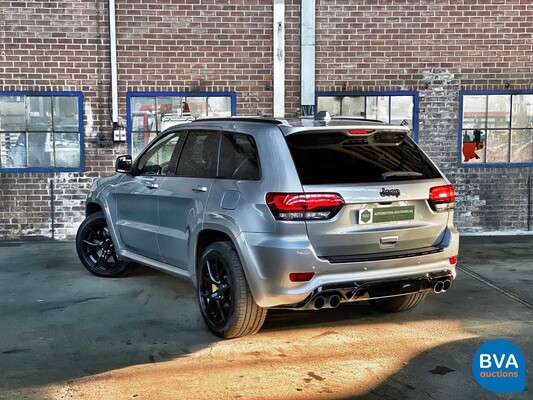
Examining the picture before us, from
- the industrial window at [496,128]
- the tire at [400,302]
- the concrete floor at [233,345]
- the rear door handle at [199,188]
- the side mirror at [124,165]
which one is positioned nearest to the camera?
the concrete floor at [233,345]

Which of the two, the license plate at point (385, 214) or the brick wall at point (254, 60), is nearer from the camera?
the license plate at point (385, 214)

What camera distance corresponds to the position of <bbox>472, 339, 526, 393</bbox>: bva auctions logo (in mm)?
4045

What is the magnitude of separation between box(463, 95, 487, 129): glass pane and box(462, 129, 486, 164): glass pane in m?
0.10

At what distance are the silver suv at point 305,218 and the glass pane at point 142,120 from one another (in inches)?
174

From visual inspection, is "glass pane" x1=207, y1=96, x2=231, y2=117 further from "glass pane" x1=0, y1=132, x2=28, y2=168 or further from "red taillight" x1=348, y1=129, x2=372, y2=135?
"red taillight" x1=348, y1=129, x2=372, y2=135

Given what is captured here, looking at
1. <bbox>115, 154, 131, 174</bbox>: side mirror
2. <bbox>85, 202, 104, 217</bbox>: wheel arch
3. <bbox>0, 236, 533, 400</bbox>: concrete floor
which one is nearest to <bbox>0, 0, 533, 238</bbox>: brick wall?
<bbox>85, 202, 104, 217</bbox>: wheel arch

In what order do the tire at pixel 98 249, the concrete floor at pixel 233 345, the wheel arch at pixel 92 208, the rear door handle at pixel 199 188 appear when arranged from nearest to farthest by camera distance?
the concrete floor at pixel 233 345 → the rear door handle at pixel 199 188 → the tire at pixel 98 249 → the wheel arch at pixel 92 208

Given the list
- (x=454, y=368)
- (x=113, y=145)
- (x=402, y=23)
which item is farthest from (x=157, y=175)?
(x=402, y=23)

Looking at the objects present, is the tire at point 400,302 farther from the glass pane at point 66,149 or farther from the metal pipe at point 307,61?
the glass pane at point 66,149

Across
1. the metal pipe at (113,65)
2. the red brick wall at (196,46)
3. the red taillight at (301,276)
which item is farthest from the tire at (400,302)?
the metal pipe at (113,65)

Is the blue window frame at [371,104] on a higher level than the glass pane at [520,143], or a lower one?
higher

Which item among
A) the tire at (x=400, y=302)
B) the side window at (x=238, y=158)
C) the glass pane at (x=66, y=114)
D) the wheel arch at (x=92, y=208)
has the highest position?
the glass pane at (x=66, y=114)

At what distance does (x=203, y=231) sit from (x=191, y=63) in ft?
17.2

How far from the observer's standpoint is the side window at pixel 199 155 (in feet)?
17.4
